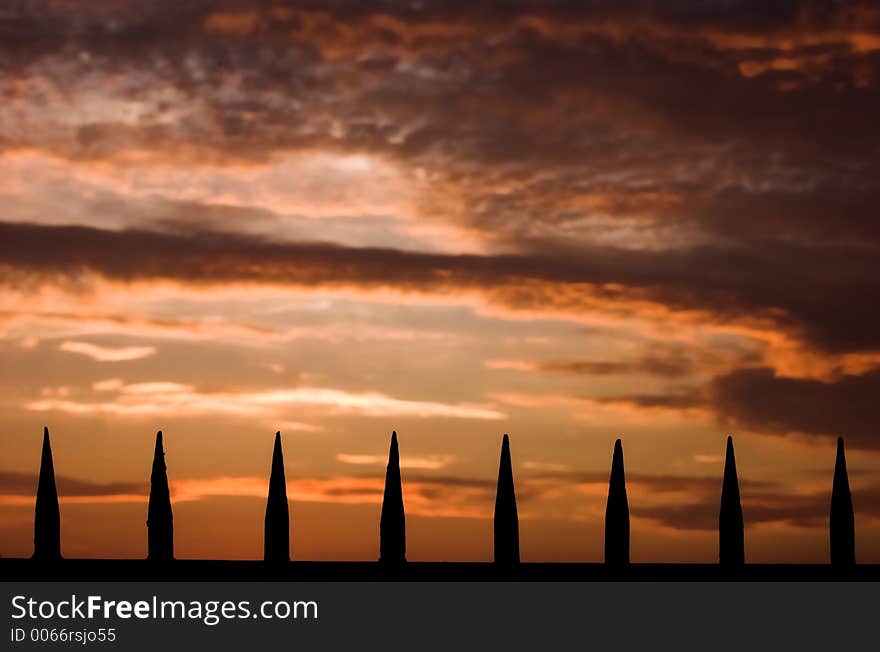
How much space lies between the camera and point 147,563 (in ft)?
150

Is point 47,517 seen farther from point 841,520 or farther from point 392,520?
point 841,520

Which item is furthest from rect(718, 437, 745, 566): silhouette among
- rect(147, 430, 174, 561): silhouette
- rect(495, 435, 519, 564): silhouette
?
rect(147, 430, 174, 561): silhouette

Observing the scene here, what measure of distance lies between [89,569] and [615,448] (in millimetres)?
15742

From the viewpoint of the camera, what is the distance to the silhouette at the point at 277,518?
151 ft

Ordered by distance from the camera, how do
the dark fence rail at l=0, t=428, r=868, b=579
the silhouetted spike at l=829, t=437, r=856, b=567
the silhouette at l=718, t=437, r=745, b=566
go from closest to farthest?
1. the dark fence rail at l=0, t=428, r=868, b=579
2. the silhouette at l=718, t=437, r=745, b=566
3. the silhouetted spike at l=829, t=437, r=856, b=567

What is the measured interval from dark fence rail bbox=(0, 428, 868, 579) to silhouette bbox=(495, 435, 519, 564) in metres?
0.03

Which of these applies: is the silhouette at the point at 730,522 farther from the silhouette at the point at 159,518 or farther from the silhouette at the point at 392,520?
the silhouette at the point at 159,518

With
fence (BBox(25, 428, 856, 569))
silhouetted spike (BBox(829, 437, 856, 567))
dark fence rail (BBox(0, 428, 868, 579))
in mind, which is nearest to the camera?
dark fence rail (BBox(0, 428, 868, 579))

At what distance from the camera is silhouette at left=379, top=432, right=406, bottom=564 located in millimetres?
46125

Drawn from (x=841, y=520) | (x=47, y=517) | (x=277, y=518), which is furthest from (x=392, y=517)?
(x=841, y=520)

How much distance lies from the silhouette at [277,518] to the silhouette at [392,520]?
281 cm

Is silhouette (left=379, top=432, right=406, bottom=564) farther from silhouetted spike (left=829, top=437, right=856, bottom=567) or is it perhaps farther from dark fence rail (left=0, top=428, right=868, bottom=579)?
silhouetted spike (left=829, top=437, right=856, bottom=567)

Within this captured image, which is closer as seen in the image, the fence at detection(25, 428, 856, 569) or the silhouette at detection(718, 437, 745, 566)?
the fence at detection(25, 428, 856, 569)
